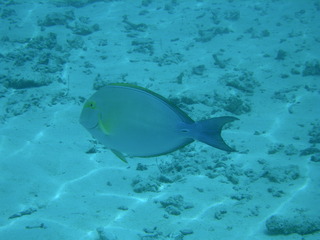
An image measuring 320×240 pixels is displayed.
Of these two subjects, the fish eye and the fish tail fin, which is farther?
the fish eye

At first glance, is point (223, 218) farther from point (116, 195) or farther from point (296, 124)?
point (296, 124)

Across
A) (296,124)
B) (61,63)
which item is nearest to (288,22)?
(296,124)

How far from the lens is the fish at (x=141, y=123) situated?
1585 mm

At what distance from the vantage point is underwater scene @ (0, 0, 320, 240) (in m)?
1.75

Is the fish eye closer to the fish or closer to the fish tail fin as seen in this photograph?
the fish

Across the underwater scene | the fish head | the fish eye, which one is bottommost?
the underwater scene

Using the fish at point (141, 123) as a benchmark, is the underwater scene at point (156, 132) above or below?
below

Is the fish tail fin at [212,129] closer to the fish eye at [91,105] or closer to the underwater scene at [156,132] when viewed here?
the underwater scene at [156,132]

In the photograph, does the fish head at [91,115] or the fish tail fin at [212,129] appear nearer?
the fish tail fin at [212,129]

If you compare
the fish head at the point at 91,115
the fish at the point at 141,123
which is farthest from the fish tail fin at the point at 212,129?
the fish head at the point at 91,115

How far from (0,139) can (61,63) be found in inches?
136

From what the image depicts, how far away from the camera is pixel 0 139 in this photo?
488 centimetres

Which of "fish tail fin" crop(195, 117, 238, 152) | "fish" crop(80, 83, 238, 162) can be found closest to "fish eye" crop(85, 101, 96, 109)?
"fish" crop(80, 83, 238, 162)

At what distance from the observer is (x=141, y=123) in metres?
1.65
